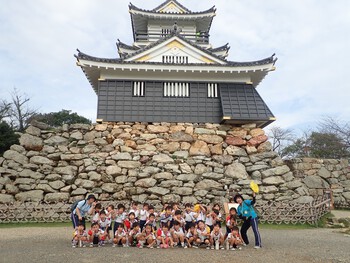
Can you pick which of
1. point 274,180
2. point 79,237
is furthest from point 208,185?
point 79,237

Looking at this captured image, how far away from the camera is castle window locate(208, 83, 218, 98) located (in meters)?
13.5

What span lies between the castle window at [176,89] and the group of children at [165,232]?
721cm

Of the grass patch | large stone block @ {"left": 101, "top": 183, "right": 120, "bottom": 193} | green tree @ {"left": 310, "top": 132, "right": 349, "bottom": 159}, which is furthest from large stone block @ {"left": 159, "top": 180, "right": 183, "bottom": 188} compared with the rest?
green tree @ {"left": 310, "top": 132, "right": 349, "bottom": 159}

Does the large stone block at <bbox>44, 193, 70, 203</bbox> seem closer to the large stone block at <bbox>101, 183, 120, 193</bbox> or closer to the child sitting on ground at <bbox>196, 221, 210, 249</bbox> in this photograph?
the large stone block at <bbox>101, 183, 120, 193</bbox>

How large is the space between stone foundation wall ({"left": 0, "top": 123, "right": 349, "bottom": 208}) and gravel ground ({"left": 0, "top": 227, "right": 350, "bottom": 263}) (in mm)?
3447

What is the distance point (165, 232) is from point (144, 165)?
18.3 feet

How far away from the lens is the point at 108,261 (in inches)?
206

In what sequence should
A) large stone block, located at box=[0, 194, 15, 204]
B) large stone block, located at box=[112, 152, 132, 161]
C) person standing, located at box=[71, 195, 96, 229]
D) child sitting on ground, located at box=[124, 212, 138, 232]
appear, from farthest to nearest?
large stone block, located at box=[112, 152, 132, 161] < large stone block, located at box=[0, 194, 15, 204] < person standing, located at box=[71, 195, 96, 229] < child sitting on ground, located at box=[124, 212, 138, 232]

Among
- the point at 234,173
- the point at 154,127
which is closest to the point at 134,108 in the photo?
the point at 154,127

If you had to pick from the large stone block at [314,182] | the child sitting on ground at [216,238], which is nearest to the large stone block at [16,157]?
the child sitting on ground at [216,238]

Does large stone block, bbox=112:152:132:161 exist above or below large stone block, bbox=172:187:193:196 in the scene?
above

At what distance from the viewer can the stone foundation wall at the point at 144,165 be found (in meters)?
11.4

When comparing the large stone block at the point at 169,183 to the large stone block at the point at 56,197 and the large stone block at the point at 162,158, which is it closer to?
the large stone block at the point at 162,158

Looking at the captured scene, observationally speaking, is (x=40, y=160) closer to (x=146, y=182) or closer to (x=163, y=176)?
(x=146, y=182)
